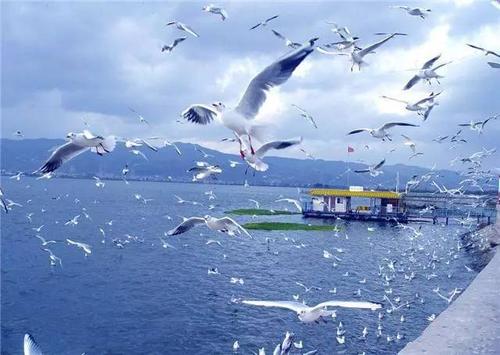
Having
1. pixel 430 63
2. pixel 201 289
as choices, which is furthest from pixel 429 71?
pixel 201 289

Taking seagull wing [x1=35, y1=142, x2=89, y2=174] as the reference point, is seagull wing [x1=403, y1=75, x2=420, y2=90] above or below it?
above

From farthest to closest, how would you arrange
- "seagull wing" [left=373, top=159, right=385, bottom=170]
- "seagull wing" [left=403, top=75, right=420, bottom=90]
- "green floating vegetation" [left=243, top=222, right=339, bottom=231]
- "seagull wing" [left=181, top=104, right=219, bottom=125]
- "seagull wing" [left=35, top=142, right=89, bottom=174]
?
"green floating vegetation" [left=243, top=222, right=339, bottom=231]
"seagull wing" [left=373, top=159, right=385, bottom=170]
"seagull wing" [left=403, top=75, right=420, bottom=90]
"seagull wing" [left=35, top=142, right=89, bottom=174]
"seagull wing" [left=181, top=104, right=219, bottom=125]

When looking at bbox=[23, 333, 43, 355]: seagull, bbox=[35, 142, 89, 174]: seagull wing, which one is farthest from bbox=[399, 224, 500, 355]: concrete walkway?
bbox=[35, 142, 89, 174]: seagull wing

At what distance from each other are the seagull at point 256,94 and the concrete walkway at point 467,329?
11.9 feet

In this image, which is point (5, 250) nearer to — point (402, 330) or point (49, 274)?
point (49, 274)

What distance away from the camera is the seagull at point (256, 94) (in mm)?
6020

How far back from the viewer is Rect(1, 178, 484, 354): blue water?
59.6 ft

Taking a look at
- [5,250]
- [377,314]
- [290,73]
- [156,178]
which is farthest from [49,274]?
[156,178]

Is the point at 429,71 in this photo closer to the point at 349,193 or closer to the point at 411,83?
the point at 411,83

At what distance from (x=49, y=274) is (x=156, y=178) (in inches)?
6152

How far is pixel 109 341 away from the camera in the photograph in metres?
18.2

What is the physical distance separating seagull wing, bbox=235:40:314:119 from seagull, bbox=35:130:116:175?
1.91 m

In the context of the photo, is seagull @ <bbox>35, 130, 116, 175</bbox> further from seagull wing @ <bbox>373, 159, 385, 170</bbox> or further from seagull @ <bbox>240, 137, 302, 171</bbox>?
seagull wing @ <bbox>373, 159, 385, 170</bbox>

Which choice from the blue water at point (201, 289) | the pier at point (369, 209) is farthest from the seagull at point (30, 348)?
the pier at point (369, 209)
